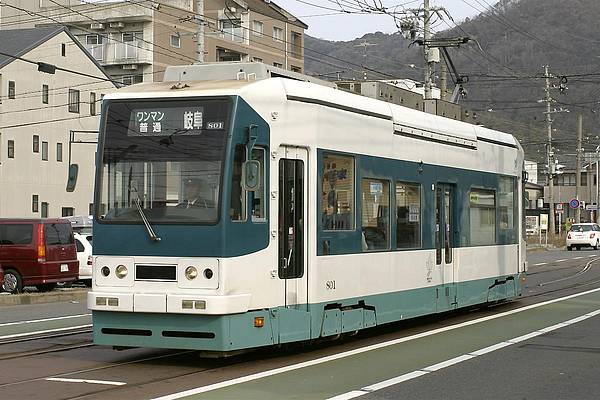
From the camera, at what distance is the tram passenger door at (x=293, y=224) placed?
11648 mm

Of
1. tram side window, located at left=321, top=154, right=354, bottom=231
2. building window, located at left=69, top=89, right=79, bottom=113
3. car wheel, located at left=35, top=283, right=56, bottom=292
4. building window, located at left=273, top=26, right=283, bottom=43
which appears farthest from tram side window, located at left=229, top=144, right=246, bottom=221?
building window, located at left=273, top=26, right=283, bottom=43

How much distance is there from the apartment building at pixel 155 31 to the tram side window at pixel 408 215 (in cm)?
4753

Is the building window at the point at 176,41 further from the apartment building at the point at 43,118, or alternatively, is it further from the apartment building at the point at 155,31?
the apartment building at the point at 43,118

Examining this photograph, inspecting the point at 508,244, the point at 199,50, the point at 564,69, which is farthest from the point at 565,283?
the point at 564,69

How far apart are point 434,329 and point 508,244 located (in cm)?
440

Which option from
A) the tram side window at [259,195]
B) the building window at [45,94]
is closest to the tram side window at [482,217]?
the tram side window at [259,195]

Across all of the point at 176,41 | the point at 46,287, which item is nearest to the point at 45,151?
the point at 176,41

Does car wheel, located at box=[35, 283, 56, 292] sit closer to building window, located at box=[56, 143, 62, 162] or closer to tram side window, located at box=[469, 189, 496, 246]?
tram side window, located at box=[469, 189, 496, 246]

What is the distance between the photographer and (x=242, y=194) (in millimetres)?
11086

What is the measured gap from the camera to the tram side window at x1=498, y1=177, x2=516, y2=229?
63.1 feet

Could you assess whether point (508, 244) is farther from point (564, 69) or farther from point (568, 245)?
point (564, 69)

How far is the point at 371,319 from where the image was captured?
13.5 metres

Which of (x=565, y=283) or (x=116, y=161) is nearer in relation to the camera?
(x=116, y=161)

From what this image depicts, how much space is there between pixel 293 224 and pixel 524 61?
73.6 metres
